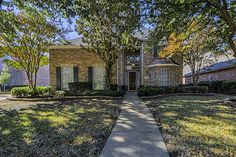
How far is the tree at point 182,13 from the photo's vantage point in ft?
19.8

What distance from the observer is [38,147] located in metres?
5.32

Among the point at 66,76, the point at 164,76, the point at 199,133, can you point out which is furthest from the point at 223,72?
the point at 199,133

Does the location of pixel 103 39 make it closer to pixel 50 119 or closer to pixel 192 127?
pixel 50 119

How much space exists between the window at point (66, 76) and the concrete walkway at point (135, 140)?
1497 centimetres

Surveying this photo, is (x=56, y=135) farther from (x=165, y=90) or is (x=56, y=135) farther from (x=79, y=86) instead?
(x=79, y=86)

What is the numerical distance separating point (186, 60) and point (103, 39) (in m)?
8.10

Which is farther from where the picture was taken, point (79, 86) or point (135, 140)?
point (79, 86)

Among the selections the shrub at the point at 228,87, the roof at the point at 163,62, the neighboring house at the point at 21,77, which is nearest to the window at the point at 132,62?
the roof at the point at 163,62

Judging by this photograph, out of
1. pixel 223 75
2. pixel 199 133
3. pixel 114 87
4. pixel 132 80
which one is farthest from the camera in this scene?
pixel 132 80

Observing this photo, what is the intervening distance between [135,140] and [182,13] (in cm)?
390

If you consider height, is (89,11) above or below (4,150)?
above

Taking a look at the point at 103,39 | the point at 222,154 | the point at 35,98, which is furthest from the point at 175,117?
the point at 35,98

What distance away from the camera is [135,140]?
5.68 metres

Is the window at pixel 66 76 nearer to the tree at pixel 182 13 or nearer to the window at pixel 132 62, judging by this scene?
the window at pixel 132 62
